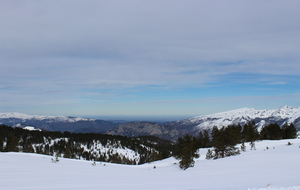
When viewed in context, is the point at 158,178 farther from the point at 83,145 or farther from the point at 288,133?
the point at 83,145

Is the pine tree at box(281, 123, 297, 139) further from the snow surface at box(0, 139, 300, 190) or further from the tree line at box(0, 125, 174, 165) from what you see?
the tree line at box(0, 125, 174, 165)

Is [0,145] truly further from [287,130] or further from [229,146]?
[287,130]

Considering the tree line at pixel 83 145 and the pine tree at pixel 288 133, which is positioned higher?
the pine tree at pixel 288 133

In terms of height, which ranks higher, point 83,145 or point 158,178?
point 158,178

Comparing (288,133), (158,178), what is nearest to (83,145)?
(288,133)

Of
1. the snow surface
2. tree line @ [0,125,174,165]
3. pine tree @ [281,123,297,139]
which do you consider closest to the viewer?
the snow surface

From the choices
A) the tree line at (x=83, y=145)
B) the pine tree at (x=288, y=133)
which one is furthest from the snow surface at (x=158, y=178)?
the tree line at (x=83, y=145)

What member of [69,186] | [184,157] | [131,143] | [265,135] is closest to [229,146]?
[184,157]

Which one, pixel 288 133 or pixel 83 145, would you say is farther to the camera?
pixel 83 145

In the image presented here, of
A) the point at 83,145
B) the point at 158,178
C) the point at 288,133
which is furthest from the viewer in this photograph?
the point at 83,145

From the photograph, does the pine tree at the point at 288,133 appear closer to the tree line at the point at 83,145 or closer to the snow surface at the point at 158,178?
the snow surface at the point at 158,178

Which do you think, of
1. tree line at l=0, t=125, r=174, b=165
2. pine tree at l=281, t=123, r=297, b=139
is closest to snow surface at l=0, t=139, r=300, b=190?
pine tree at l=281, t=123, r=297, b=139

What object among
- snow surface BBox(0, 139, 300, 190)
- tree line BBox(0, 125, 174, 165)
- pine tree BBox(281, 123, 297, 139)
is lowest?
tree line BBox(0, 125, 174, 165)

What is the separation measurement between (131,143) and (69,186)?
172 meters
